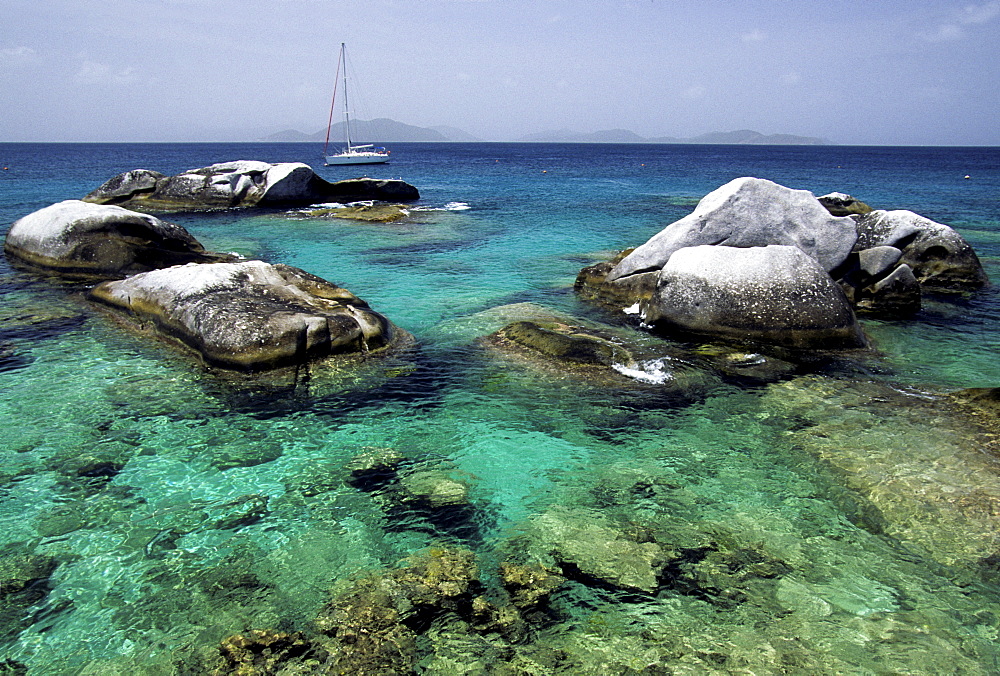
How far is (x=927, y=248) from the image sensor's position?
50.4ft

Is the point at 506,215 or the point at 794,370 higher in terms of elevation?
the point at 506,215

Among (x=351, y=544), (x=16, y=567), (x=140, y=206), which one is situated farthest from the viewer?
(x=140, y=206)

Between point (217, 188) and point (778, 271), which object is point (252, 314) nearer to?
point (778, 271)

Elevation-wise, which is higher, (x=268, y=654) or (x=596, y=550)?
(x=596, y=550)

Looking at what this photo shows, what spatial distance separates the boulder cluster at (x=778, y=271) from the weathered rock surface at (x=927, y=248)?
25 millimetres

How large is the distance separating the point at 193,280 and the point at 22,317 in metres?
3.82

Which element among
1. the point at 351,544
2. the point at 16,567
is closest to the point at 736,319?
the point at 351,544

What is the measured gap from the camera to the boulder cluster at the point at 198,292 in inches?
349

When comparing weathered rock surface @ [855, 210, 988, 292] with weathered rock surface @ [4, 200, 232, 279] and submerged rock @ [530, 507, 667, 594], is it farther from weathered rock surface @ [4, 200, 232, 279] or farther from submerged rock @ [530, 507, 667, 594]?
weathered rock surface @ [4, 200, 232, 279]

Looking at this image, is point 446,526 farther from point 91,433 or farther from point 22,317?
point 22,317

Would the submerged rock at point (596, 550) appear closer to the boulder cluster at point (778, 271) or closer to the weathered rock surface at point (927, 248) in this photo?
the boulder cluster at point (778, 271)

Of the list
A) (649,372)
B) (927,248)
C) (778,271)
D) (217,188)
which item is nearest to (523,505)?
(649,372)

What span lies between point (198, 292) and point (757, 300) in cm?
908

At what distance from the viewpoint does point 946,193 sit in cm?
4269
